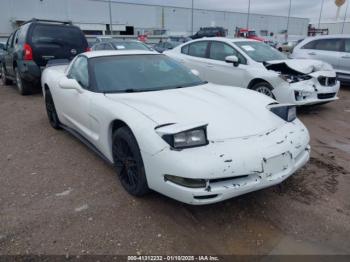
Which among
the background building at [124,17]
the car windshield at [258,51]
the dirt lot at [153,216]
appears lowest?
the dirt lot at [153,216]

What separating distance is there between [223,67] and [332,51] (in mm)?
4327

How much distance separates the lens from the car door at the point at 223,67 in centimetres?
643

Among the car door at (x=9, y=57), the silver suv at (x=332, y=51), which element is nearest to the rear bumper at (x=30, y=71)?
the car door at (x=9, y=57)

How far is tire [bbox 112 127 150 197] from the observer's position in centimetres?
271

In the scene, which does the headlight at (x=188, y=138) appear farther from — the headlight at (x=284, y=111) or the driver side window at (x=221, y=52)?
the driver side window at (x=221, y=52)

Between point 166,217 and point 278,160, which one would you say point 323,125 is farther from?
point 166,217

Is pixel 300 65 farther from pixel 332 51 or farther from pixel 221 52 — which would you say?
pixel 332 51

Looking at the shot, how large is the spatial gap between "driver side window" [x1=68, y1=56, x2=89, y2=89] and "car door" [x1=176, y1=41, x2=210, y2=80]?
3.62 metres

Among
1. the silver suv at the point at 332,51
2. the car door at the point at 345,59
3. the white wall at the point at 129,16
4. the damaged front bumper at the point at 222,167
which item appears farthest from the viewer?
the white wall at the point at 129,16

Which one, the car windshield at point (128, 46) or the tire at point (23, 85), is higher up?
the car windshield at point (128, 46)

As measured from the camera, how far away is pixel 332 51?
29.4ft

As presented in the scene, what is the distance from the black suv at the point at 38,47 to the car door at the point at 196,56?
9.46ft

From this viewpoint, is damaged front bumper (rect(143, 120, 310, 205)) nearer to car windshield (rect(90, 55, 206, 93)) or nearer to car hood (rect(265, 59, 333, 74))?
car windshield (rect(90, 55, 206, 93))

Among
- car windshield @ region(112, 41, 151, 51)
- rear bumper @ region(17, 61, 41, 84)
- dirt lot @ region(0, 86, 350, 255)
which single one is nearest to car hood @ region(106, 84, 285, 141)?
dirt lot @ region(0, 86, 350, 255)
